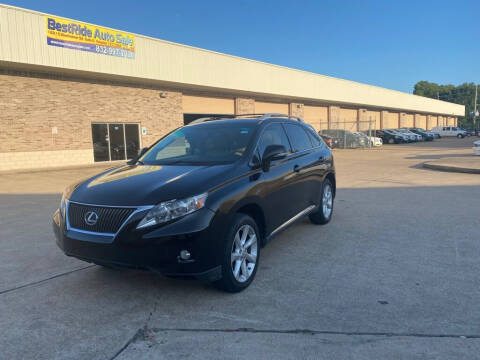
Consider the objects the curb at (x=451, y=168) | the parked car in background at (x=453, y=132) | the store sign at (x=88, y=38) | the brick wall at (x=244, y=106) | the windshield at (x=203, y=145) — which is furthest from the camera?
the parked car in background at (x=453, y=132)

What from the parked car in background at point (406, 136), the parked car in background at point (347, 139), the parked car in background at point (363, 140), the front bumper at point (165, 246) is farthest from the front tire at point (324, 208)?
the parked car in background at point (406, 136)

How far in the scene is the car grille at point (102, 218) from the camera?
10.9 ft

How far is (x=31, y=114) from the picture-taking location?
17172 millimetres

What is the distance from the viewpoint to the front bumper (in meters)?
3.21

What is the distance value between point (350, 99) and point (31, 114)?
104ft

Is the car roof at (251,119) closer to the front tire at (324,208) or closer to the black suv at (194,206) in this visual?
the black suv at (194,206)

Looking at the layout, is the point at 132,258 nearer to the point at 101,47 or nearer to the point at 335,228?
the point at 335,228

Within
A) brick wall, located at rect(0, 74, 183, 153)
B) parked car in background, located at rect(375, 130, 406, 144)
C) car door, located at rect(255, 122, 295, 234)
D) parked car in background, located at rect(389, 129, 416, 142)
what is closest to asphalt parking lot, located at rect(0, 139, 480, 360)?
car door, located at rect(255, 122, 295, 234)

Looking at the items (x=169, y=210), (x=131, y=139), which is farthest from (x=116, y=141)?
(x=169, y=210)

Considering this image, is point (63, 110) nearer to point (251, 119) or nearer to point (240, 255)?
point (251, 119)

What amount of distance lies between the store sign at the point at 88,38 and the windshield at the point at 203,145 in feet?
47.4

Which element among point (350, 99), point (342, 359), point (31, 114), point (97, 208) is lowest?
point (342, 359)

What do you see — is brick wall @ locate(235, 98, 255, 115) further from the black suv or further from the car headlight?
the car headlight

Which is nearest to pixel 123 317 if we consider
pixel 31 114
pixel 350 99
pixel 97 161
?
pixel 31 114
